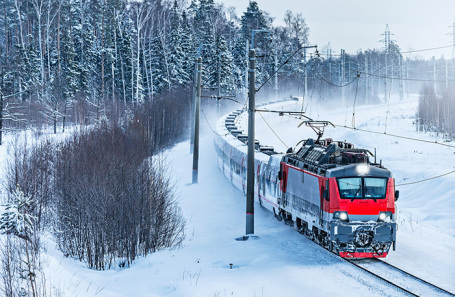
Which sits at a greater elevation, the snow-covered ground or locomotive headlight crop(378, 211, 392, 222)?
locomotive headlight crop(378, 211, 392, 222)

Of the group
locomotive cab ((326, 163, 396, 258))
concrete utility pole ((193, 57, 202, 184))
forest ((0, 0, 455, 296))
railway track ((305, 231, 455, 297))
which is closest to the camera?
railway track ((305, 231, 455, 297))

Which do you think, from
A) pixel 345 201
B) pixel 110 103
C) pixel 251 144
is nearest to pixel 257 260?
pixel 345 201

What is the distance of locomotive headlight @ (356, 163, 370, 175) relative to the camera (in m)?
17.0

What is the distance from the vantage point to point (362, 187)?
1702 centimetres

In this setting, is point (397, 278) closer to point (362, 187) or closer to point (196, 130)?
point (362, 187)

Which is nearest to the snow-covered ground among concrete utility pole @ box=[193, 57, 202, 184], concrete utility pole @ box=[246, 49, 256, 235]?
concrete utility pole @ box=[246, 49, 256, 235]

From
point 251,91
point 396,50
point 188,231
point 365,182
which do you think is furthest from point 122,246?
point 396,50

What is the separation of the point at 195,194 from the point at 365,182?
54.2 ft

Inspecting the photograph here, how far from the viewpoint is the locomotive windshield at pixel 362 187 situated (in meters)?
16.9

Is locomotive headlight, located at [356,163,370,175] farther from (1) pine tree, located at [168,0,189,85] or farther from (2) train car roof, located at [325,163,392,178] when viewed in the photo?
(1) pine tree, located at [168,0,189,85]

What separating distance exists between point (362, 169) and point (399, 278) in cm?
338

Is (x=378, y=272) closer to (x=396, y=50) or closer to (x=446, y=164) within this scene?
(x=446, y=164)

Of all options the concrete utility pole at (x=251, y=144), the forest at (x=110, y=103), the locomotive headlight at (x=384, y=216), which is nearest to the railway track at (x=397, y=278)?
the locomotive headlight at (x=384, y=216)

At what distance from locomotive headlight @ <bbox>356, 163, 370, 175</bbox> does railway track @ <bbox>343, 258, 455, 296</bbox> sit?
267 cm
